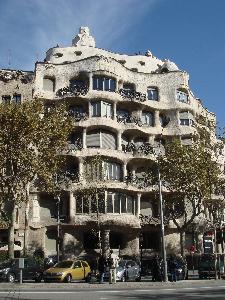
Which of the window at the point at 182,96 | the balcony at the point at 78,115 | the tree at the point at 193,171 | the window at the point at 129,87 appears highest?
the window at the point at 129,87

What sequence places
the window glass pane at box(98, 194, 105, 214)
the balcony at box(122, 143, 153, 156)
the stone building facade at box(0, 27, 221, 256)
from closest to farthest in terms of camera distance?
the window glass pane at box(98, 194, 105, 214), the stone building facade at box(0, 27, 221, 256), the balcony at box(122, 143, 153, 156)

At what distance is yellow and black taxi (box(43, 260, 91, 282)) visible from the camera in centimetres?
2775

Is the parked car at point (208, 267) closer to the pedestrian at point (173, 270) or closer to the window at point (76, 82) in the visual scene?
the pedestrian at point (173, 270)

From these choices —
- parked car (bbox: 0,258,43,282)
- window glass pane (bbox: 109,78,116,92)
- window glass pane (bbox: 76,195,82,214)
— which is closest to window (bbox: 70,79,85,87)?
window glass pane (bbox: 109,78,116,92)

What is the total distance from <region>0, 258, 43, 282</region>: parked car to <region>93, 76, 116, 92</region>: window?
22.5 metres

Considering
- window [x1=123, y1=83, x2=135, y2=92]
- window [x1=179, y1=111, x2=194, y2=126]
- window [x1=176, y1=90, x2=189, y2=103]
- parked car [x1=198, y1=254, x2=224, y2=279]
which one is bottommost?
parked car [x1=198, y1=254, x2=224, y2=279]

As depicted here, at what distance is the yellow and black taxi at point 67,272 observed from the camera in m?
27.8

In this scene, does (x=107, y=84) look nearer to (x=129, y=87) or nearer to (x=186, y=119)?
(x=129, y=87)

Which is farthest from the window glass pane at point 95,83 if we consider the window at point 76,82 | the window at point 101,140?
the window at point 101,140

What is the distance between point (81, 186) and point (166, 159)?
8.51 meters

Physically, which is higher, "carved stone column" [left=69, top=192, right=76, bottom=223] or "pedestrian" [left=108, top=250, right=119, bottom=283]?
"carved stone column" [left=69, top=192, right=76, bottom=223]

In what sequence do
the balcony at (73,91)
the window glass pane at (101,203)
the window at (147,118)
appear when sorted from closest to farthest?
1. the window glass pane at (101,203)
2. the balcony at (73,91)
3. the window at (147,118)

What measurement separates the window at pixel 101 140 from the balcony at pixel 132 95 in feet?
15.5

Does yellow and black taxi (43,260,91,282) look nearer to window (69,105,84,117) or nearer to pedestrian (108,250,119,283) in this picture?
pedestrian (108,250,119,283)
